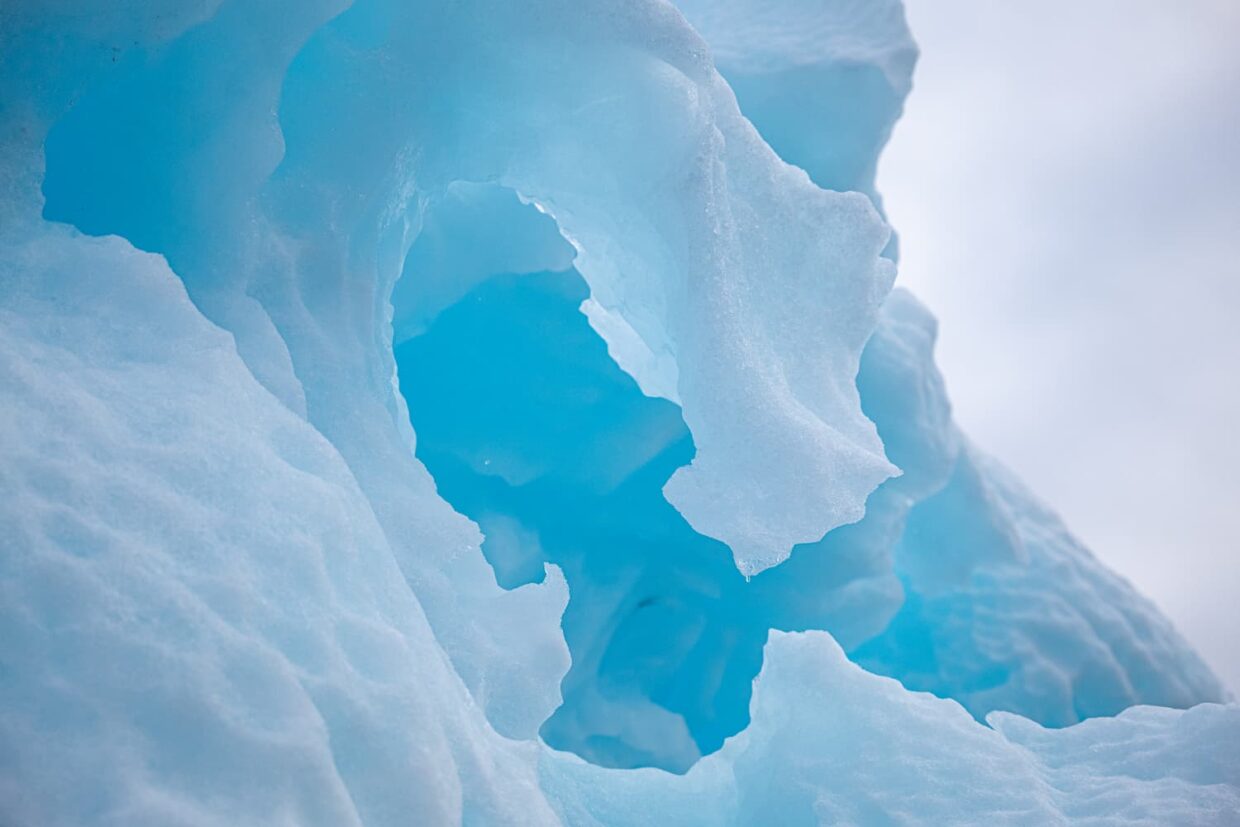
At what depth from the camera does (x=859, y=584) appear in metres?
4.80

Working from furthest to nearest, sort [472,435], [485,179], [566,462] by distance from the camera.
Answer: [566,462], [472,435], [485,179]

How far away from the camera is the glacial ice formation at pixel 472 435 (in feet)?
4.74

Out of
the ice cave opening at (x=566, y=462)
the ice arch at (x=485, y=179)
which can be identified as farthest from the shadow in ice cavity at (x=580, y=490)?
the ice arch at (x=485, y=179)

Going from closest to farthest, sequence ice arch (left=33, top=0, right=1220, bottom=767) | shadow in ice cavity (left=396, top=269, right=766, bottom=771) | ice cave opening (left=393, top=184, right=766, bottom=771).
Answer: ice arch (left=33, top=0, right=1220, bottom=767) < ice cave opening (left=393, top=184, right=766, bottom=771) < shadow in ice cavity (left=396, top=269, right=766, bottom=771)

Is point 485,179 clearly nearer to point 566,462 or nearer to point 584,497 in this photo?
point 566,462

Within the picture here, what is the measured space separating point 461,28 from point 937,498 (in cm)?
388

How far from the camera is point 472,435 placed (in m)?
3.94

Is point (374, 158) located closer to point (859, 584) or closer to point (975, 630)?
point (859, 584)

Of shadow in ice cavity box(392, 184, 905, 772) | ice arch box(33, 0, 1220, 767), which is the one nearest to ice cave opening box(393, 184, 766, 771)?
shadow in ice cavity box(392, 184, 905, 772)

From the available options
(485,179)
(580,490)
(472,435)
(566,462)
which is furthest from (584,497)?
(485,179)

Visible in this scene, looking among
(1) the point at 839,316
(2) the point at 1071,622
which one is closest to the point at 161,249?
(1) the point at 839,316

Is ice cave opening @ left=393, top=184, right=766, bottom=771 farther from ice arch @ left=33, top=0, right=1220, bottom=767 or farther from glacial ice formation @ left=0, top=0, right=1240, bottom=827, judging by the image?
ice arch @ left=33, top=0, right=1220, bottom=767

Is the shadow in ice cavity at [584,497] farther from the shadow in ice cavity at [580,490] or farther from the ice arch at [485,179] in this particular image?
the ice arch at [485,179]

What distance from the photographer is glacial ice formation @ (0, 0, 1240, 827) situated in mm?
1444
